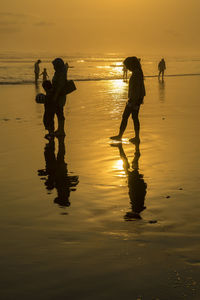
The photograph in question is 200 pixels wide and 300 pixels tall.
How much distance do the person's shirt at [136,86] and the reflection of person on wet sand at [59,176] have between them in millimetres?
2096

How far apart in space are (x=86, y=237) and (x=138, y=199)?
165 centimetres

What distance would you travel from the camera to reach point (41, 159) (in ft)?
32.8

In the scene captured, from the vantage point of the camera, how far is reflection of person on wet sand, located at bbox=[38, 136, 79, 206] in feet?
23.9

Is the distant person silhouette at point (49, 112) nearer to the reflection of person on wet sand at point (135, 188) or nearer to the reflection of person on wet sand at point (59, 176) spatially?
the reflection of person on wet sand at point (59, 176)

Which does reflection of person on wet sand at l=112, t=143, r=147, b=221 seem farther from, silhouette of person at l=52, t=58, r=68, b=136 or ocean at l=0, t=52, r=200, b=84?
ocean at l=0, t=52, r=200, b=84

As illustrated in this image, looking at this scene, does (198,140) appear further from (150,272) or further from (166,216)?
(150,272)

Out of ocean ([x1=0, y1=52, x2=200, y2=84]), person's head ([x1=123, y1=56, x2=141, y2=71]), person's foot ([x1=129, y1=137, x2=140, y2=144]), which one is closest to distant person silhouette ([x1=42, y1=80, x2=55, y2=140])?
person's foot ([x1=129, y1=137, x2=140, y2=144])

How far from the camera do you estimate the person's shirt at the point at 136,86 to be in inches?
470

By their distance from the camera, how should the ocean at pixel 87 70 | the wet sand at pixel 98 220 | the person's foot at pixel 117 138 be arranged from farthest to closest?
the ocean at pixel 87 70 < the person's foot at pixel 117 138 < the wet sand at pixel 98 220

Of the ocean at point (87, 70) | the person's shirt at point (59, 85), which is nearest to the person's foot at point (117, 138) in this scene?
the person's shirt at point (59, 85)

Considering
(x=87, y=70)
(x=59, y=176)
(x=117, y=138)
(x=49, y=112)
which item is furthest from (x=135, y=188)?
(x=87, y=70)

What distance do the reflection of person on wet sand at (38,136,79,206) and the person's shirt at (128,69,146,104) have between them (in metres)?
2.10

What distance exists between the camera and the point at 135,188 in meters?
7.60

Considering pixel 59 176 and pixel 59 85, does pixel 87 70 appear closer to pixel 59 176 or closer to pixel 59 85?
pixel 59 85
